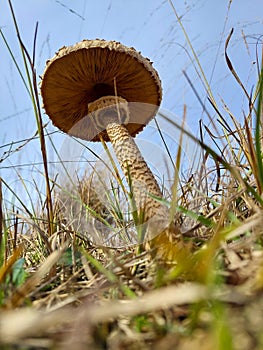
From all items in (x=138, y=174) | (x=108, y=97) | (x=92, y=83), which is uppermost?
(x=92, y=83)

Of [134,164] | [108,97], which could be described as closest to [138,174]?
[134,164]

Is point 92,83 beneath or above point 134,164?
above

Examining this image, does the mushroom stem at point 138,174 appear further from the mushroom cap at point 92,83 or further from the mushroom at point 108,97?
the mushroom cap at point 92,83

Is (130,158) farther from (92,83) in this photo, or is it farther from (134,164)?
(92,83)

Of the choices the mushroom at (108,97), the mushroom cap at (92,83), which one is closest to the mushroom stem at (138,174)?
the mushroom at (108,97)

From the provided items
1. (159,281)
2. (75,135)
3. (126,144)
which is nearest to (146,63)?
(126,144)

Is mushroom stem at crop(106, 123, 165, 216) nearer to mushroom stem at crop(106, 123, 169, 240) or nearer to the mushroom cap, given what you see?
mushroom stem at crop(106, 123, 169, 240)

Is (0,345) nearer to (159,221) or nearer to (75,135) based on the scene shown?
(159,221)
